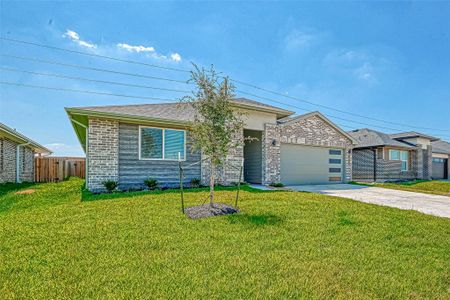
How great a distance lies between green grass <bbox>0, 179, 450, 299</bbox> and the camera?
273 centimetres

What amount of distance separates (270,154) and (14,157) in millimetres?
15282

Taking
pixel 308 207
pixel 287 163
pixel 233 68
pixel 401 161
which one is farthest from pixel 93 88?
pixel 401 161

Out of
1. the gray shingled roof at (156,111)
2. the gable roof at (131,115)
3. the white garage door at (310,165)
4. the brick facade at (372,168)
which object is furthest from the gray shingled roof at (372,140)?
the gable roof at (131,115)

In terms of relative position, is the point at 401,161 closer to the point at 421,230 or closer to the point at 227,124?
the point at 421,230

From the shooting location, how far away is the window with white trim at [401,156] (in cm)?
2018

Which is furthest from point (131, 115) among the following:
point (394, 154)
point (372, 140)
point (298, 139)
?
point (394, 154)

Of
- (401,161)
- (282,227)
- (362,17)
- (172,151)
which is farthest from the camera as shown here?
(401,161)

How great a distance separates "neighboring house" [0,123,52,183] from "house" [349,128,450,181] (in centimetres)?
2258

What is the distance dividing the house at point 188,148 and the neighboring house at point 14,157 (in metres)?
4.41

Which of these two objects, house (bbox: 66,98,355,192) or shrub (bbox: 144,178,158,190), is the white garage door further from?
shrub (bbox: 144,178,158,190)

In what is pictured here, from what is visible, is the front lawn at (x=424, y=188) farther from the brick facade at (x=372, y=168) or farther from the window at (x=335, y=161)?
the window at (x=335, y=161)

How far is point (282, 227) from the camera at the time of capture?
4980mm

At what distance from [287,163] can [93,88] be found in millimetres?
14302

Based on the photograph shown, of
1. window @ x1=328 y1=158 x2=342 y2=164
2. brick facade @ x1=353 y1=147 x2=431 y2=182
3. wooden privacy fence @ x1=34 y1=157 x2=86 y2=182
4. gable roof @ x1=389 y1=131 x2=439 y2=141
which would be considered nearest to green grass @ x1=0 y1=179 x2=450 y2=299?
window @ x1=328 y1=158 x2=342 y2=164
